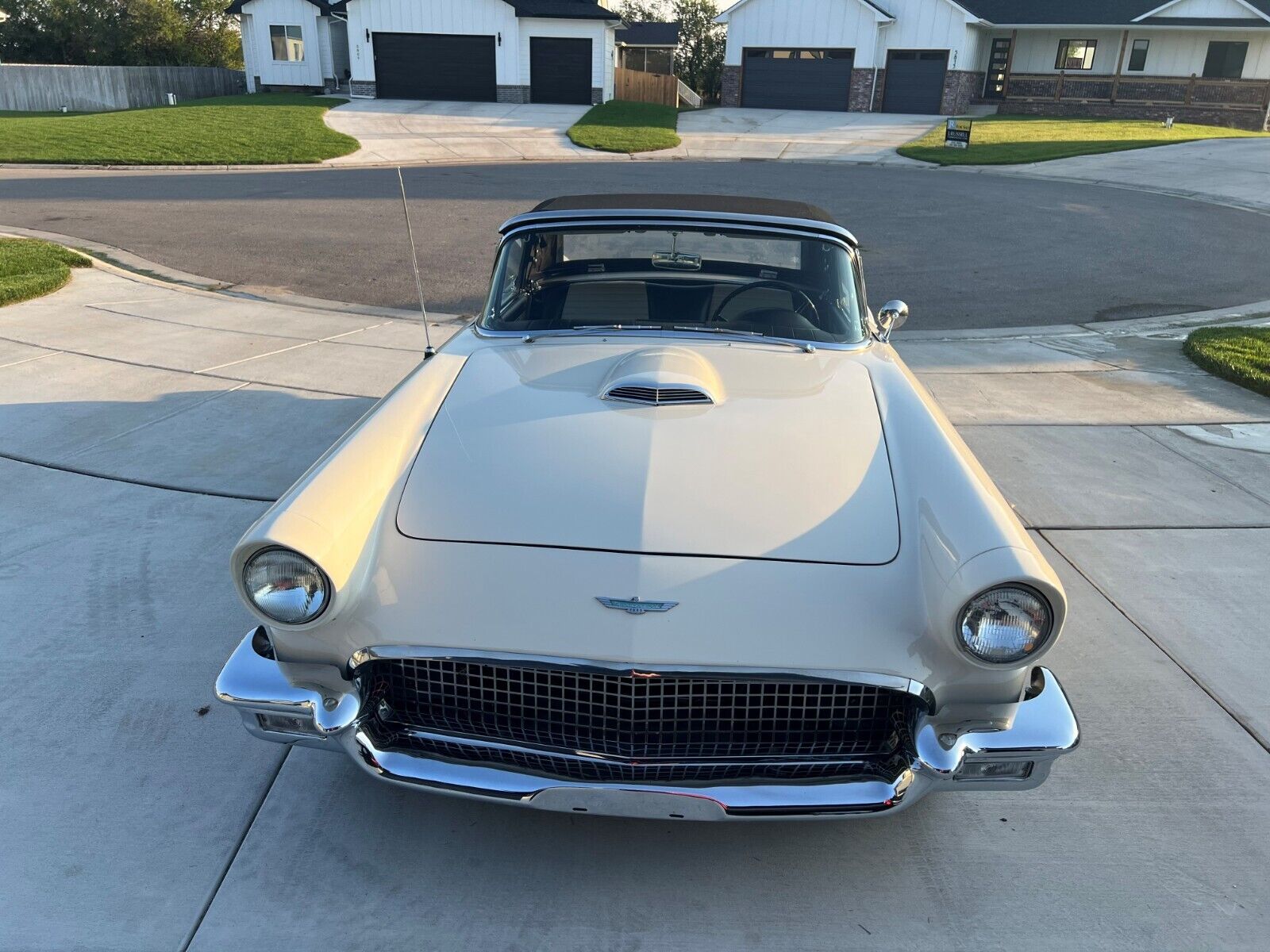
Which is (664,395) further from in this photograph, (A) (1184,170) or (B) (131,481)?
(A) (1184,170)

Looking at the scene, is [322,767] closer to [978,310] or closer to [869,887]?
[869,887]

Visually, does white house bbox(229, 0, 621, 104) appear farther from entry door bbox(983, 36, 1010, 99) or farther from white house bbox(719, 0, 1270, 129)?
entry door bbox(983, 36, 1010, 99)

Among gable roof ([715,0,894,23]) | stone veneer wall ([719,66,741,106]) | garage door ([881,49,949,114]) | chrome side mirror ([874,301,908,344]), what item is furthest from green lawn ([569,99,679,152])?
chrome side mirror ([874,301,908,344])

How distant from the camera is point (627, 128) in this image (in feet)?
87.1

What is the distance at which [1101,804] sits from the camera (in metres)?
3.02

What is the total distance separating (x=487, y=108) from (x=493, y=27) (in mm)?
3211

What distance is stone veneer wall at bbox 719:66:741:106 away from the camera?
34281 mm

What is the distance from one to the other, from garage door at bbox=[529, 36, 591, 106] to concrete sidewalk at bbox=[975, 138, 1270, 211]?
14.3m

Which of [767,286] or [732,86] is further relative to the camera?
[732,86]

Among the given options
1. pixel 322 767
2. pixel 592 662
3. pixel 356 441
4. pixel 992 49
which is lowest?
pixel 322 767

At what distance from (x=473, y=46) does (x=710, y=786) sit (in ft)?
108

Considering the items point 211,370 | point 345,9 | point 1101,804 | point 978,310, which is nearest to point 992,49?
point 345,9

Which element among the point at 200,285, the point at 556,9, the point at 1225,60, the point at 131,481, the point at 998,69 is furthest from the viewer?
the point at 998,69

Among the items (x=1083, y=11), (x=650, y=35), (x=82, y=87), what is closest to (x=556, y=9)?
(x=650, y=35)
